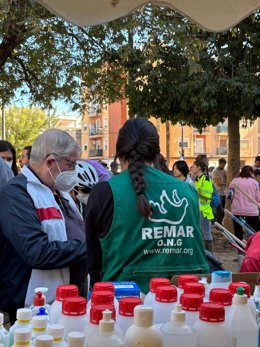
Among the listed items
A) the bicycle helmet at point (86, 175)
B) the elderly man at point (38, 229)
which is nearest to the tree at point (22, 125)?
the bicycle helmet at point (86, 175)

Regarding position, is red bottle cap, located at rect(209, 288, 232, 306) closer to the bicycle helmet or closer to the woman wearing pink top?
the bicycle helmet

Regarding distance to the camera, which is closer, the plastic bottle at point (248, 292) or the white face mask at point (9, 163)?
the plastic bottle at point (248, 292)

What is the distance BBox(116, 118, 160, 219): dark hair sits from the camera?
2.22 metres

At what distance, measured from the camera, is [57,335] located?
128 centimetres

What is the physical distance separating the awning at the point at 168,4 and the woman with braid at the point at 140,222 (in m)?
0.90

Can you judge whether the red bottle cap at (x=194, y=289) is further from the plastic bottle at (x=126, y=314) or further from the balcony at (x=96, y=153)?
the balcony at (x=96, y=153)

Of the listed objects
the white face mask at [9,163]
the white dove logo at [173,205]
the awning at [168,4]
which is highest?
the awning at [168,4]

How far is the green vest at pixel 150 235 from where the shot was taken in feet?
7.02

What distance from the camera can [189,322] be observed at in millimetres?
1446

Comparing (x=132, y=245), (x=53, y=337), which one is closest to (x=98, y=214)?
(x=132, y=245)

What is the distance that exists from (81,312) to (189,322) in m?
0.33

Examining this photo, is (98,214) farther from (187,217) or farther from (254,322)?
(254,322)

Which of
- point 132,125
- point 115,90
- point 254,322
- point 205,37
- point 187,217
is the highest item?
point 205,37

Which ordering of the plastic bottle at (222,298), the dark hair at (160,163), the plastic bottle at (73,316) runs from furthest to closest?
the dark hair at (160,163) < the plastic bottle at (222,298) < the plastic bottle at (73,316)
